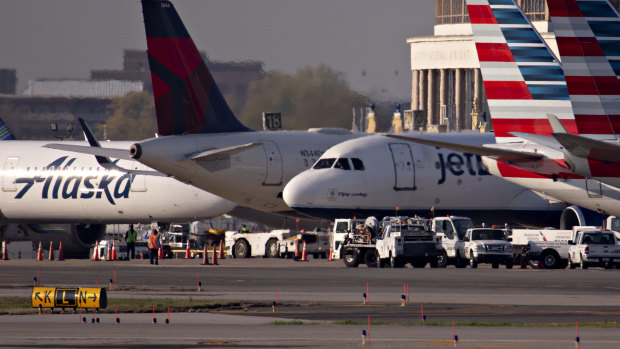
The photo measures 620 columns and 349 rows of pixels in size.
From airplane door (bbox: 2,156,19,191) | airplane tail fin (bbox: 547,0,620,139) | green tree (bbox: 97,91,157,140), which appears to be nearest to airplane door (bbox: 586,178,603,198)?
airplane tail fin (bbox: 547,0,620,139)

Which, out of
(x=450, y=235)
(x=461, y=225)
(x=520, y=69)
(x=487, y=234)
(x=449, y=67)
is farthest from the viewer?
(x=449, y=67)

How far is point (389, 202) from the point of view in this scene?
52281mm

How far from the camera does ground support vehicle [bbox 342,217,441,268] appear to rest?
45.7 m

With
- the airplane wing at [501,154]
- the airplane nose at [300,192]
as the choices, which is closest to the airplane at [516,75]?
the airplane wing at [501,154]

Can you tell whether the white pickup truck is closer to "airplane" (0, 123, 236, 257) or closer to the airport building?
"airplane" (0, 123, 236, 257)

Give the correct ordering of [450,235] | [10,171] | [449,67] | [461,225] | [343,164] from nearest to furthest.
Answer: [450,235] < [461,225] < [343,164] < [10,171] < [449,67]

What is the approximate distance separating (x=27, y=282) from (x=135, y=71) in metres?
61.9

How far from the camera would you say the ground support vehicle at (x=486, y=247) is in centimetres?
4553

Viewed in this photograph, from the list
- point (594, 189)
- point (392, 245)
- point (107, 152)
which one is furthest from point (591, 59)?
point (107, 152)

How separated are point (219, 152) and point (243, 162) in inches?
75.0

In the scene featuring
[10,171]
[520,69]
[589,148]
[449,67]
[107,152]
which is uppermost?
[449,67]

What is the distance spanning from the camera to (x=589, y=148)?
32.2 meters

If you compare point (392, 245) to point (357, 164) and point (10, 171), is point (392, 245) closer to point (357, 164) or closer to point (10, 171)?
point (357, 164)

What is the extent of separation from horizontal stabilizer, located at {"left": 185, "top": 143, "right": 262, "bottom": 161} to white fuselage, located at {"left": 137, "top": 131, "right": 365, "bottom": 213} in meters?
0.23
